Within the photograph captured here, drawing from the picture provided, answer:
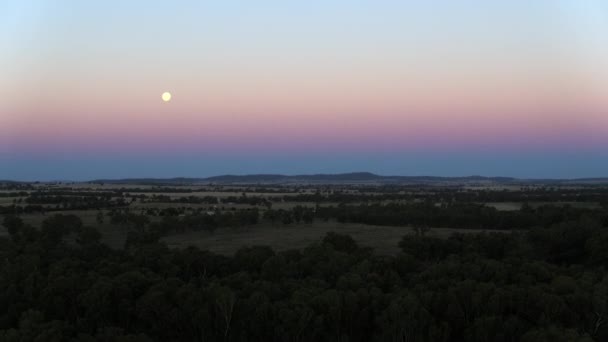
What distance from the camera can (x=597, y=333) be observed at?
97.8 feet

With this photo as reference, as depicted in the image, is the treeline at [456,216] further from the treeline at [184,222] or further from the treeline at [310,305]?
the treeline at [310,305]

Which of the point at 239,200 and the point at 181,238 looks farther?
the point at 239,200

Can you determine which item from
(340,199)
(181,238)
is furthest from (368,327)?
(340,199)

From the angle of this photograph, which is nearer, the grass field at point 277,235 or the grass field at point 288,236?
the grass field at point 288,236

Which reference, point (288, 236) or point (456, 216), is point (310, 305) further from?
point (456, 216)

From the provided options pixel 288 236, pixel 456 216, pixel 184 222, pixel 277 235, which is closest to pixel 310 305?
pixel 288 236

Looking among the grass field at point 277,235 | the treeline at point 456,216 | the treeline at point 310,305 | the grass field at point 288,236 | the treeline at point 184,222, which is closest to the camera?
the treeline at point 310,305

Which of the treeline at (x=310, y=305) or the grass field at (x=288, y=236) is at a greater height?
the treeline at (x=310, y=305)

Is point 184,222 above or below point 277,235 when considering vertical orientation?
above

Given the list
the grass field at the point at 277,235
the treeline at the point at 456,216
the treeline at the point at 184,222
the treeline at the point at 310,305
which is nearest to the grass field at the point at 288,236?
the grass field at the point at 277,235

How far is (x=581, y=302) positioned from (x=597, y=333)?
1.73m

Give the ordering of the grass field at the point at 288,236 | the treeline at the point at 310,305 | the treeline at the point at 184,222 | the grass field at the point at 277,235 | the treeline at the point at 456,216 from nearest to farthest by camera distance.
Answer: the treeline at the point at 310,305 < the grass field at the point at 288,236 < the grass field at the point at 277,235 < the treeline at the point at 184,222 < the treeline at the point at 456,216

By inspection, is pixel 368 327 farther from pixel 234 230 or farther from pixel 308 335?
pixel 234 230

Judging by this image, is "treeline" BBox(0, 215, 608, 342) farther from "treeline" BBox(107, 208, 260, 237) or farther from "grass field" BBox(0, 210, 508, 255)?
"treeline" BBox(107, 208, 260, 237)
